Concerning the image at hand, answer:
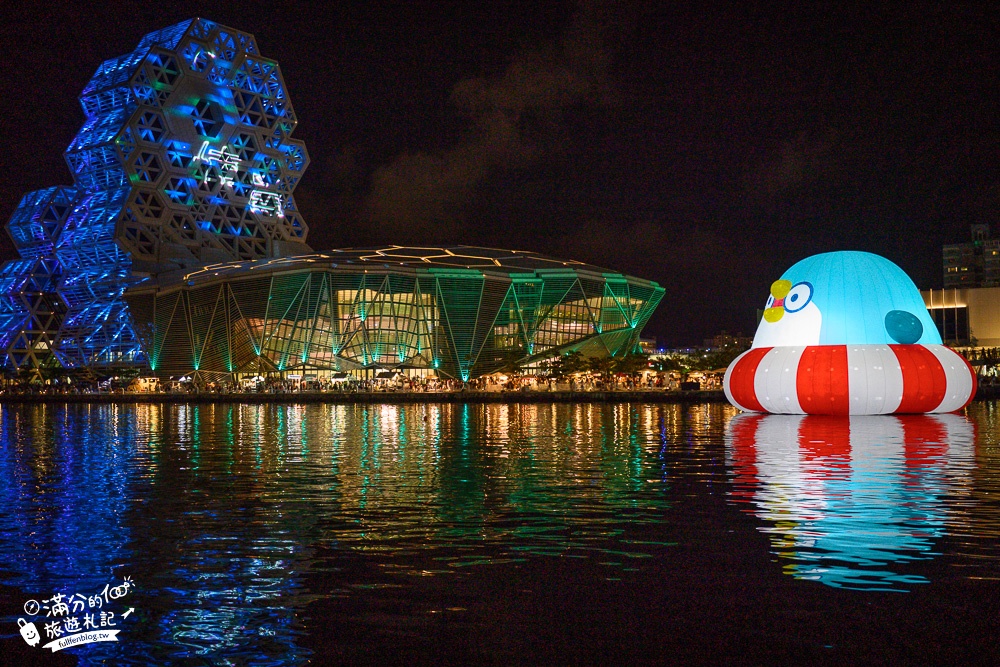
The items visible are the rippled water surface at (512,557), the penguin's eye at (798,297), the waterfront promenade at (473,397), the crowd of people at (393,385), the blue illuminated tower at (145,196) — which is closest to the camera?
the rippled water surface at (512,557)

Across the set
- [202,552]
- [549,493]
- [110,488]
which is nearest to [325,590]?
[202,552]

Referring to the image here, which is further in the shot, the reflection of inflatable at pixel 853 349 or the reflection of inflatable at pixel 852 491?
the reflection of inflatable at pixel 853 349

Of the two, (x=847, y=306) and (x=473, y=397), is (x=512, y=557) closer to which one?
(x=847, y=306)

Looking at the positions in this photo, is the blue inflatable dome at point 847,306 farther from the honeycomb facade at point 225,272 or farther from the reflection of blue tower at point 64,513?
the honeycomb facade at point 225,272

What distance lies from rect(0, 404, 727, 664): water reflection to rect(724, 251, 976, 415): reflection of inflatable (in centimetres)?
1079

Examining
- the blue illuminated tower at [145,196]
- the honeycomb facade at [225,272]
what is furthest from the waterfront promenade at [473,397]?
the blue illuminated tower at [145,196]

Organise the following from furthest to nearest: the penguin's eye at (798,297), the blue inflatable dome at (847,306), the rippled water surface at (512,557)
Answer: the penguin's eye at (798,297) → the blue inflatable dome at (847,306) → the rippled water surface at (512,557)

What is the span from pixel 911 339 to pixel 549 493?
2863cm

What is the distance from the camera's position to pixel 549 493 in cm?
2042

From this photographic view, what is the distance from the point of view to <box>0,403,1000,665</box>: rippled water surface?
978 cm

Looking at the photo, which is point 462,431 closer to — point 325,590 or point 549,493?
point 549,493

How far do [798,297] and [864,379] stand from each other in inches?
201

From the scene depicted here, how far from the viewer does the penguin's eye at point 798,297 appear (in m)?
45.0

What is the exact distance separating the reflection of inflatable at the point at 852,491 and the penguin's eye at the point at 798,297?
310 inches
